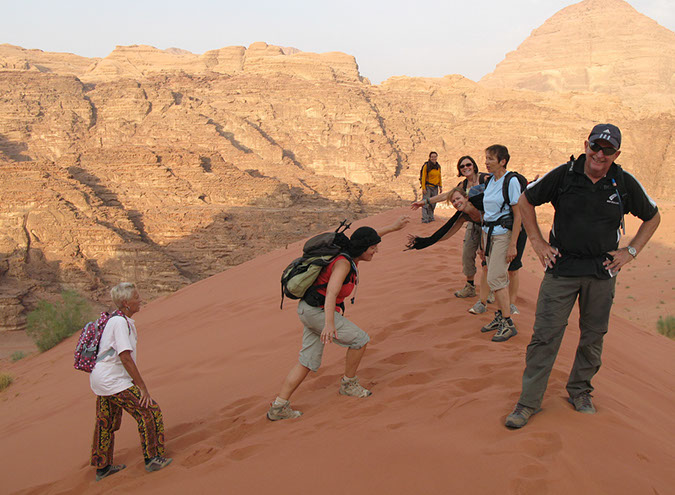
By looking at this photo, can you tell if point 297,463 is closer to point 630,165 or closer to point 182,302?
point 182,302

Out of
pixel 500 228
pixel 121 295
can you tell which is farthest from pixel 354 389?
pixel 500 228

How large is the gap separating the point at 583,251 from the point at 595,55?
5742 inches

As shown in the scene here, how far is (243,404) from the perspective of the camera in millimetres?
4406

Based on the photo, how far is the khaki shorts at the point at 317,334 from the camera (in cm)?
350

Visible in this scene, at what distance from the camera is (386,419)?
10.7ft

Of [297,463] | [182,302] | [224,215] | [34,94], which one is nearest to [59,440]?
[297,463]

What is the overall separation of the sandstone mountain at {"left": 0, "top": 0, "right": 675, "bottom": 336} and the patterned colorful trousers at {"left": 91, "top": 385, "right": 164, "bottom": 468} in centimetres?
2146

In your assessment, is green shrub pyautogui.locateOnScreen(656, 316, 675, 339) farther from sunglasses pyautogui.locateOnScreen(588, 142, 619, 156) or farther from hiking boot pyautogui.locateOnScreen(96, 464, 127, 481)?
hiking boot pyautogui.locateOnScreen(96, 464, 127, 481)

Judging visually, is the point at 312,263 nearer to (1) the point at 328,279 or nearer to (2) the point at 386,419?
(1) the point at 328,279

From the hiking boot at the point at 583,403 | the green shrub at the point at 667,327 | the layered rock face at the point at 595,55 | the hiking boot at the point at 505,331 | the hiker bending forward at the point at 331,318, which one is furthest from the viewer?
the layered rock face at the point at 595,55

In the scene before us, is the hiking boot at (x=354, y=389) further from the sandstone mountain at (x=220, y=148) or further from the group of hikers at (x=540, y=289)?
the sandstone mountain at (x=220, y=148)

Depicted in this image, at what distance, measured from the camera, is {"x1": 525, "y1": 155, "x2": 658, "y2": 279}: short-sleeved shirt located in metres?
2.84

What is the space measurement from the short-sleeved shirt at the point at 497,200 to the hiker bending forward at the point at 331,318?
55.9 inches

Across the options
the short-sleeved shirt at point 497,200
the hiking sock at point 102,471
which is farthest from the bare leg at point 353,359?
the hiking sock at point 102,471
